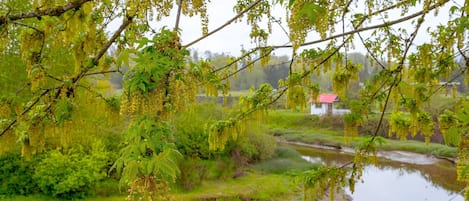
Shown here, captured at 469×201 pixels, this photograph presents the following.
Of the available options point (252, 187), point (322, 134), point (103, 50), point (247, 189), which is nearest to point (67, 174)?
point (247, 189)

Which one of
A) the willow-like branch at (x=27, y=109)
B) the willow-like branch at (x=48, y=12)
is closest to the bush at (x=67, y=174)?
the willow-like branch at (x=27, y=109)

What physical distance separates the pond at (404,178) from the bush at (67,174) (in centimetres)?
588

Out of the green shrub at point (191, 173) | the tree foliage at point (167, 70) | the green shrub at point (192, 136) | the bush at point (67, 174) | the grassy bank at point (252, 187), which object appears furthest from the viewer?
the green shrub at point (192, 136)

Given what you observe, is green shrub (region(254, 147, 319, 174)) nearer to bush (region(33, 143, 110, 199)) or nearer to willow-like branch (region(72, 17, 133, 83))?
bush (region(33, 143, 110, 199))

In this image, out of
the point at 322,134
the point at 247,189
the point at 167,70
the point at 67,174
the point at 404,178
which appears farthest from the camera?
the point at 322,134

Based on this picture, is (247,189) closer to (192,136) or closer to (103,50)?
(192,136)

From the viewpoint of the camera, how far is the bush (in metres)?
8.89

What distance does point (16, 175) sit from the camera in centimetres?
921

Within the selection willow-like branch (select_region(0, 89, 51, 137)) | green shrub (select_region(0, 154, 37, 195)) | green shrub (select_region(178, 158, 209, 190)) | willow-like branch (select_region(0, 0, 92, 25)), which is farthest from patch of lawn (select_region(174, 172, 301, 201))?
willow-like branch (select_region(0, 0, 92, 25))

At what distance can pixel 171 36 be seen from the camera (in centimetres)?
164

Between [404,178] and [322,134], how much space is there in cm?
762

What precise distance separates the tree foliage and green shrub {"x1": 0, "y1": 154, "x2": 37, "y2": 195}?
21.7ft

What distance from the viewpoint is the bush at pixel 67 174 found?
889 cm

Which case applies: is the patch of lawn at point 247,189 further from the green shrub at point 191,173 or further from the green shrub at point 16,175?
the green shrub at point 16,175
